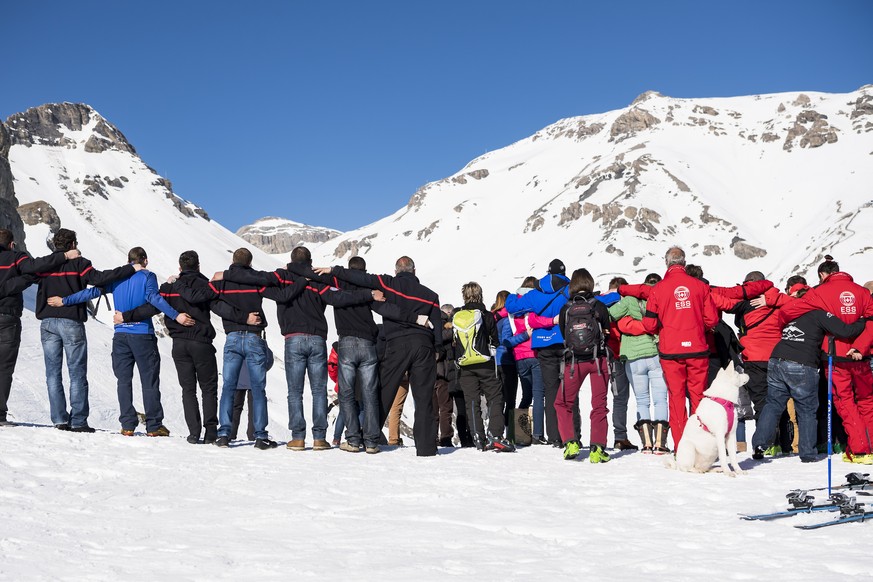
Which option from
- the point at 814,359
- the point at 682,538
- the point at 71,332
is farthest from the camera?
the point at 71,332

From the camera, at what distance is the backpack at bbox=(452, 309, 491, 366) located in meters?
10.5

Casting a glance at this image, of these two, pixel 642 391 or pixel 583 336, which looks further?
pixel 642 391

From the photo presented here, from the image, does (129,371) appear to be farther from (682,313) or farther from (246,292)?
(682,313)

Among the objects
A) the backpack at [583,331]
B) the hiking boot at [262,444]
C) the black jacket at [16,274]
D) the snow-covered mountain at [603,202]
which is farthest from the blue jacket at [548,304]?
the snow-covered mountain at [603,202]

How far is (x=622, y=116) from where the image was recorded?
189125mm

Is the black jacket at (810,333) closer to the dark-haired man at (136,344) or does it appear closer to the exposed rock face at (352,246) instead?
the dark-haired man at (136,344)

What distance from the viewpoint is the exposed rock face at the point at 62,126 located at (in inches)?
4700

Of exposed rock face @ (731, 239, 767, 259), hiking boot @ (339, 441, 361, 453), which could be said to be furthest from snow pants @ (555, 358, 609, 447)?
exposed rock face @ (731, 239, 767, 259)

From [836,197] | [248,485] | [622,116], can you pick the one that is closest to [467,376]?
[248,485]

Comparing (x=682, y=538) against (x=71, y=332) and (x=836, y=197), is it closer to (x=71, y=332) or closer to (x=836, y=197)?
(x=71, y=332)

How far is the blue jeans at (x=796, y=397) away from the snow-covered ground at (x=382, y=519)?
1.15 feet

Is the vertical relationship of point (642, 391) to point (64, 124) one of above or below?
below

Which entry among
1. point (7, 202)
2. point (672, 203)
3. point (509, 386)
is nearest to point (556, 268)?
point (509, 386)

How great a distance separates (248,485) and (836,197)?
131 metres
